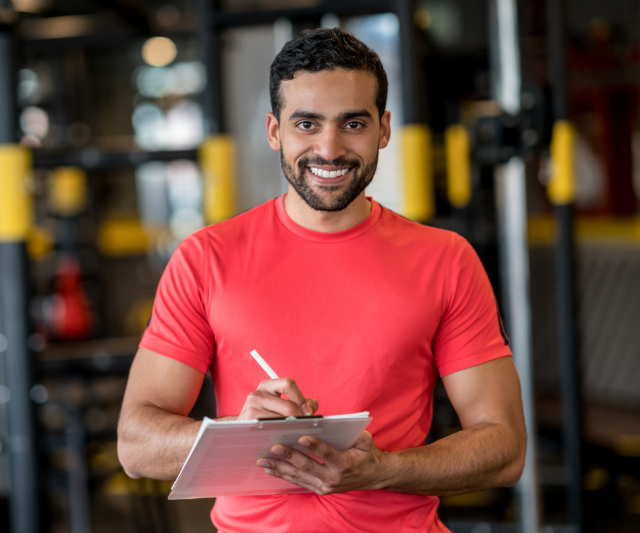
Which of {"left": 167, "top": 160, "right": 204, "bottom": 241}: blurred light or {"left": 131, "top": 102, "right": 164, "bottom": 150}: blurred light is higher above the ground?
{"left": 131, "top": 102, "right": 164, "bottom": 150}: blurred light

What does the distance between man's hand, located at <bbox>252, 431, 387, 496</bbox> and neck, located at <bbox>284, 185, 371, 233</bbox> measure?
43 cm

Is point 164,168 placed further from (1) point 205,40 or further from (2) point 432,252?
(2) point 432,252

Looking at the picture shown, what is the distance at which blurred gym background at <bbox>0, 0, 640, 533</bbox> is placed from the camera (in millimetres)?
2443

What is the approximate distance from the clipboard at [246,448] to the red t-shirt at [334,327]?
90 millimetres

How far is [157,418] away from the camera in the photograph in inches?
50.4

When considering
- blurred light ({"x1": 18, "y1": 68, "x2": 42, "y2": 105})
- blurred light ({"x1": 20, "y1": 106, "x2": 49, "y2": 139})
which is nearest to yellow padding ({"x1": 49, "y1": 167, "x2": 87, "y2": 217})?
blurred light ({"x1": 20, "y1": 106, "x2": 49, "y2": 139})

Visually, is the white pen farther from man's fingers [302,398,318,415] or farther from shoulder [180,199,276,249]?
shoulder [180,199,276,249]

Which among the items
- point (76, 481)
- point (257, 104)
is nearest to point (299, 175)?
point (76, 481)

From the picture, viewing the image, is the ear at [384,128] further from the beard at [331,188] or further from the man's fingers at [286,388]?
Result: the man's fingers at [286,388]

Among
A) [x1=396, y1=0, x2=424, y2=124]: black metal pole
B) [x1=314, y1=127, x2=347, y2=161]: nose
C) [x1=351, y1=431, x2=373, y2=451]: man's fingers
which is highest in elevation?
[x1=396, y1=0, x2=424, y2=124]: black metal pole

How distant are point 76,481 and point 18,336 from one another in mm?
939

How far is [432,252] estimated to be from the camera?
138 centimetres

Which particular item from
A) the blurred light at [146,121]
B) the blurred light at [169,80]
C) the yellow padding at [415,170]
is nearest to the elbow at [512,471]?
the yellow padding at [415,170]

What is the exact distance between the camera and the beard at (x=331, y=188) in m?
1.33
